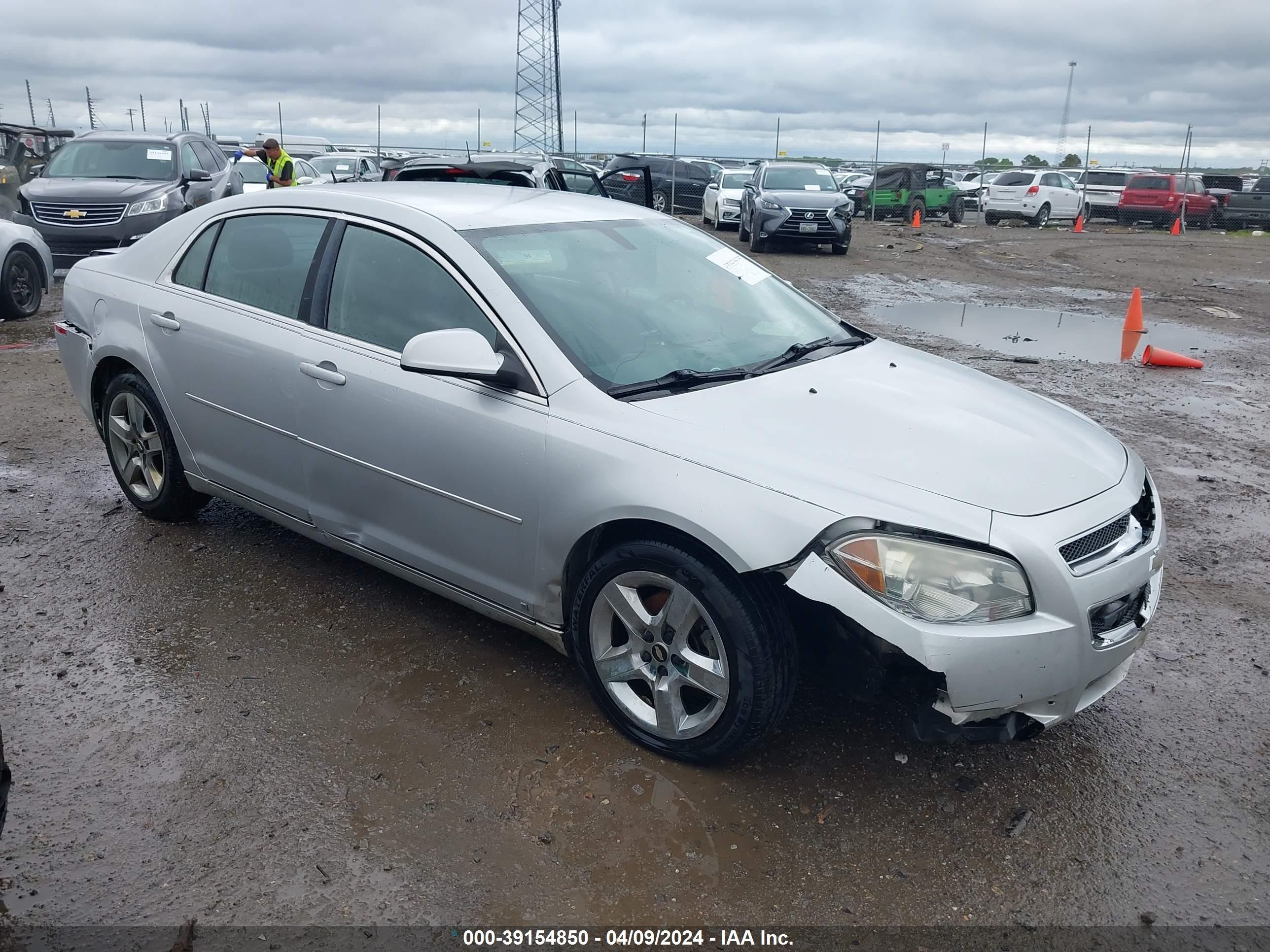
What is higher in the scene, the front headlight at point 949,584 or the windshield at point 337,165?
the windshield at point 337,165

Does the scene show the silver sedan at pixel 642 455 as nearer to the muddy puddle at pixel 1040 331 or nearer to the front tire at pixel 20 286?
the muddy puddle at pixel 1040 331

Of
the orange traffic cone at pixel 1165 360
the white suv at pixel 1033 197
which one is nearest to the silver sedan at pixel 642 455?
the orange traffic cone at pixel 1165 360

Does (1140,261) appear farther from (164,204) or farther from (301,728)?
(301,728)

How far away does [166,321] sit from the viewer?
4504 millimetres

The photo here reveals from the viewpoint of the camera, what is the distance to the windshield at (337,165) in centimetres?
2581

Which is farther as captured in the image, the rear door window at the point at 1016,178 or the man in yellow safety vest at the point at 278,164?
the rear door window at the point at 1016,178

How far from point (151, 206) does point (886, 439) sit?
482 inches

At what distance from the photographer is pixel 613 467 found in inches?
121

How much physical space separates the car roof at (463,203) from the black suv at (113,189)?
8.73 metres

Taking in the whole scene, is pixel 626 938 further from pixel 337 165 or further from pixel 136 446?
pixel 337 165

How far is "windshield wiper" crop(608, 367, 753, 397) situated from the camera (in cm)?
327

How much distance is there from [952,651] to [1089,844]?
780 millimetres

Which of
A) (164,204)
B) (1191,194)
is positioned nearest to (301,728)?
(164,204)

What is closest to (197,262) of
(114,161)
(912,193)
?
(114,161)
